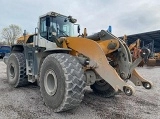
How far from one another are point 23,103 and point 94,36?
247cm

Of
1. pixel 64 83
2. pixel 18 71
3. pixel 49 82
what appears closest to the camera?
pixel 64 83

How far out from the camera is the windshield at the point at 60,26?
17.9ft

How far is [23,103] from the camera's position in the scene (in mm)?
4902

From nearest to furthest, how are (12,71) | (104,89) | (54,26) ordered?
(54,26)
(104,89)
(12,71)

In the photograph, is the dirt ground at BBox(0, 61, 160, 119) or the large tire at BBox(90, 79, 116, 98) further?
the large tire at BBox(90, 79, 116, 98)

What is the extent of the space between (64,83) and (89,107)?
44.9 inches

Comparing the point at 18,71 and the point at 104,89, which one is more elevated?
the point at 18,71

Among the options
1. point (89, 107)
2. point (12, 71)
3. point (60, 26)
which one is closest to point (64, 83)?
point (89, 107)

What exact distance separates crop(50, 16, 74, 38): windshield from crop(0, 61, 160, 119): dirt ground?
190 centimetres

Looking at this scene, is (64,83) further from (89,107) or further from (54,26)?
(54,26)

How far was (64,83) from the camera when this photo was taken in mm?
3918

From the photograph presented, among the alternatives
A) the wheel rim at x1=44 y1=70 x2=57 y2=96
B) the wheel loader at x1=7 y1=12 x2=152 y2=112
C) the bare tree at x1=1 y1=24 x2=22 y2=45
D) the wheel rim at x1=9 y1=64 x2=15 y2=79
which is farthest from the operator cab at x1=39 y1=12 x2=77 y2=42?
the bare tree at x1=1 y1=24 x2=22 y2=45

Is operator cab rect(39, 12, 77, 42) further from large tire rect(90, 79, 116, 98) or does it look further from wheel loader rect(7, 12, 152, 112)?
large tire rect(90, 79, 116, 98)

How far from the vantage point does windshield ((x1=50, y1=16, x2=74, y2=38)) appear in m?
5.45
